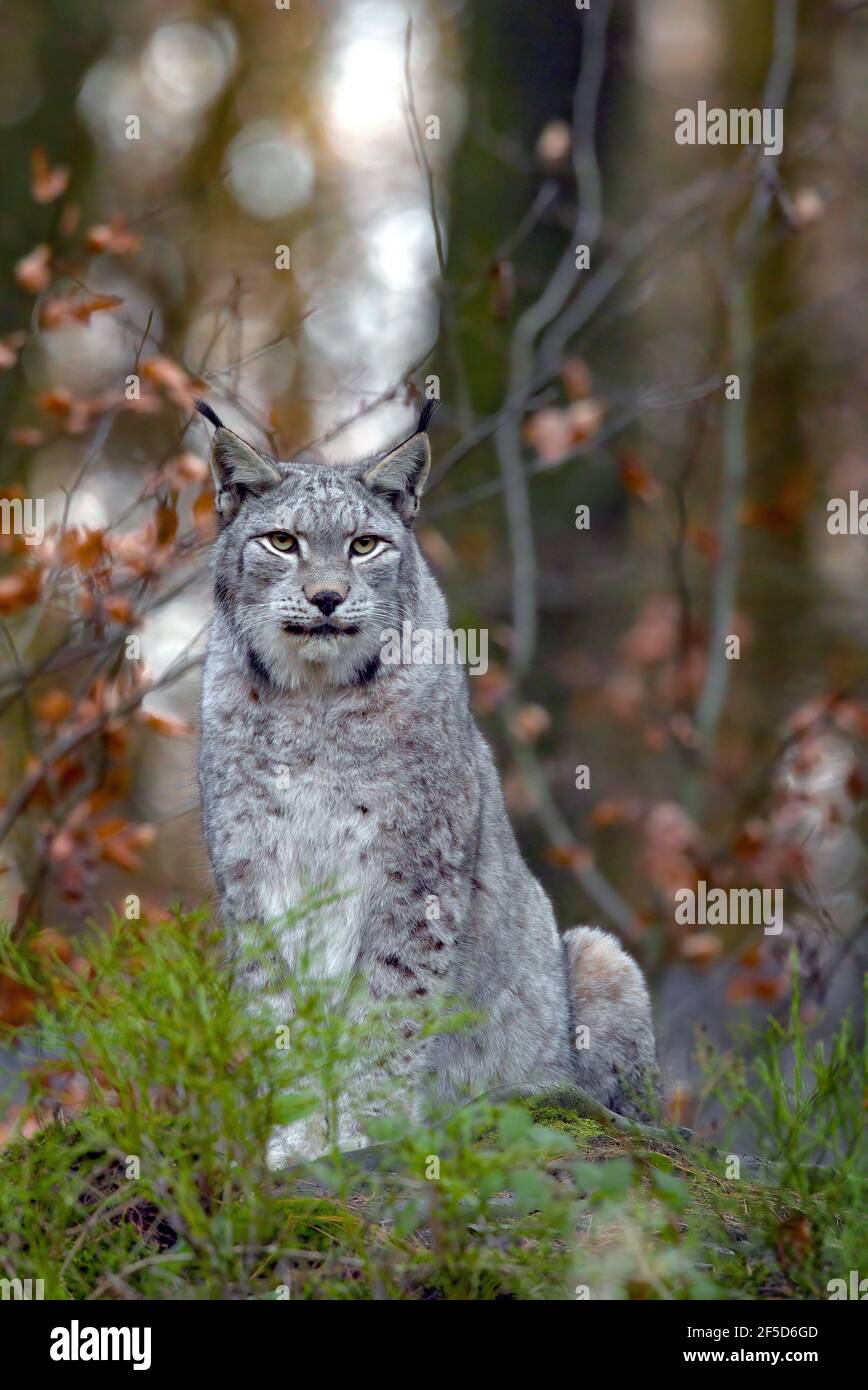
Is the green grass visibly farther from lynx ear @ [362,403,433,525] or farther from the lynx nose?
lynx ear @ [362,403,433,525]

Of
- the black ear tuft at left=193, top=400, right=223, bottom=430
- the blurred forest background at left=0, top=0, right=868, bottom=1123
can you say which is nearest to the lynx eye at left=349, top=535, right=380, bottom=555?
the black ear tuft at left=193, top=400, right=223, bottom=430

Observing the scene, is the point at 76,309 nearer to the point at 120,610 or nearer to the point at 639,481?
the point at 120,610

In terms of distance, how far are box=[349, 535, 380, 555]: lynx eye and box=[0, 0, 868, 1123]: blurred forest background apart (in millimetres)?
1311

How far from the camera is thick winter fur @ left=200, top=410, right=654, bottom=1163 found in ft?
17.3

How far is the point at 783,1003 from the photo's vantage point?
9.77 m

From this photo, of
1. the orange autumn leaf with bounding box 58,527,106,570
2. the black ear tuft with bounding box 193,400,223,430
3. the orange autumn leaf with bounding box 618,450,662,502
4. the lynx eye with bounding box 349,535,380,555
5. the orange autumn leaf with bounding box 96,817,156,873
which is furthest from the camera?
the orange autumn leaf with bounding box 618,450,662,502

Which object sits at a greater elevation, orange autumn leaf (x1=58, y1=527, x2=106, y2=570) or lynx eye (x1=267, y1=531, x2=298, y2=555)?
orange autumn leaf (x1=58, y1=527, x2=106, y2=570)

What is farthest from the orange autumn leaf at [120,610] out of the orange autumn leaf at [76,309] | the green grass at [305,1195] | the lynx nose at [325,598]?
the green grass at [305,1195]

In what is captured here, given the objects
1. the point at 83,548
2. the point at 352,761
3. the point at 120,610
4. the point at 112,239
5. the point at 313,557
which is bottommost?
the point at 352,761

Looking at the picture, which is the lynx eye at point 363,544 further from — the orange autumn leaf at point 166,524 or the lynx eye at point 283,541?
the orange autumn leaf at point 166,524

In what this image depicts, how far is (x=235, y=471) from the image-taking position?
18.0 ft

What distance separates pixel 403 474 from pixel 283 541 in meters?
0.54

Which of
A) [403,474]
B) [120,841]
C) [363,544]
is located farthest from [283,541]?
[120,841]

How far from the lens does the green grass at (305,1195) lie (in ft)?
11.5
